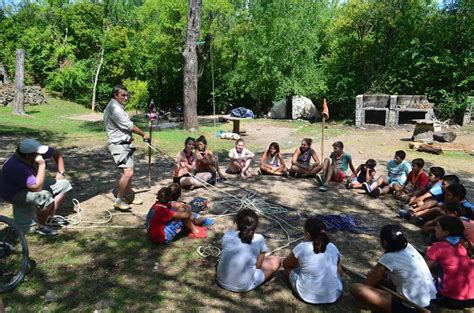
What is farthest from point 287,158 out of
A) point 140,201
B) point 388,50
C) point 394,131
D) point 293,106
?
point 388,50

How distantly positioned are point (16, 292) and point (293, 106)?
1810 cm

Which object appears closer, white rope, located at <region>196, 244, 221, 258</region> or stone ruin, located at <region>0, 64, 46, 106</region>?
white rope, located at <region>196, 244, 221, 258</region>

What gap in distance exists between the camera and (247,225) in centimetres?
364

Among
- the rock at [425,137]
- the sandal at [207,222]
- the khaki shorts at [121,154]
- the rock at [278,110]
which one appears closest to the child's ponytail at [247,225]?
the sandal at [207,222]

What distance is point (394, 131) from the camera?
50.1ft

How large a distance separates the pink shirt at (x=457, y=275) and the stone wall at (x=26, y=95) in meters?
20.7

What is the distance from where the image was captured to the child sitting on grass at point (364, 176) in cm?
704

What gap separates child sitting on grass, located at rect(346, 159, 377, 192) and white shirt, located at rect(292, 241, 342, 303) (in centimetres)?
374

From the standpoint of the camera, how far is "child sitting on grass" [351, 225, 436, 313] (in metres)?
3.24

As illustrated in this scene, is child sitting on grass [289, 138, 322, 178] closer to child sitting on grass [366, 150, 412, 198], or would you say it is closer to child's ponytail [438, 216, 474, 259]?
child sitting on grass [366, 150, 412, 198]

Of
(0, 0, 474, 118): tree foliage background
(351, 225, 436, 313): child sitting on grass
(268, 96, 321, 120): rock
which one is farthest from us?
(268, 96, 321, 120): rock

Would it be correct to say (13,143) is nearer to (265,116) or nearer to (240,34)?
(265,116)

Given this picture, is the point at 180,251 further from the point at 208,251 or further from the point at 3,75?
the point at 3,75

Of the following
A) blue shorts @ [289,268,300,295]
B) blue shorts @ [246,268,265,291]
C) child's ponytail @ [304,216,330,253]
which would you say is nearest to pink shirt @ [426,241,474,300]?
child's ponytail @ [304,216,330,253]
